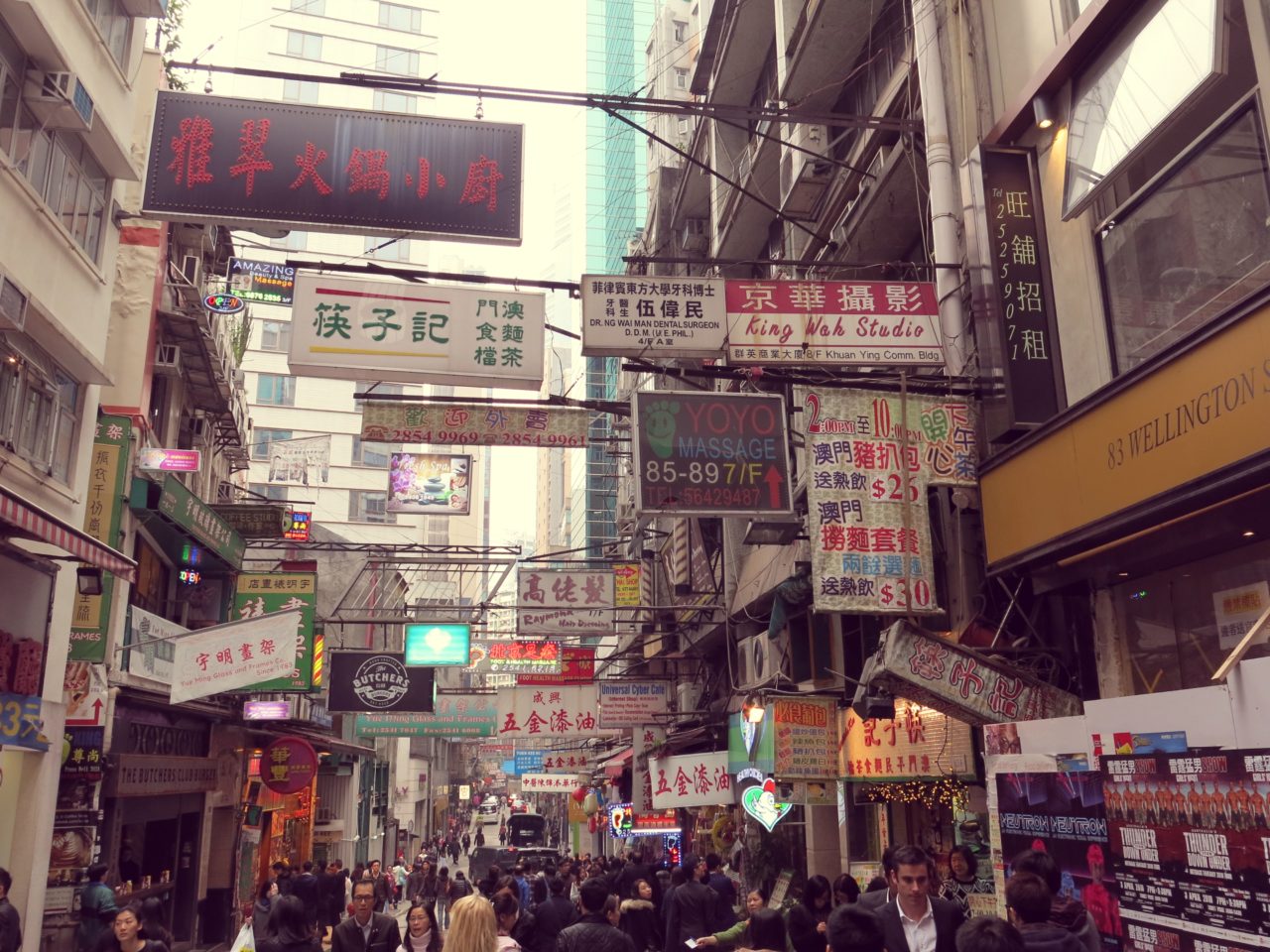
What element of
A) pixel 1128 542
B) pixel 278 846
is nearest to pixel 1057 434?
pixel 1128 542

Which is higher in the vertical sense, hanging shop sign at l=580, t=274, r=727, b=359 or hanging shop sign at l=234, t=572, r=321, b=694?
hanging shop sign at l=580, t=274, r=727, b=359

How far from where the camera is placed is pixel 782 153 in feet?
72.5

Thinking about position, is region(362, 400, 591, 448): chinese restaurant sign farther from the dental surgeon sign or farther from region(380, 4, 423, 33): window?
region(380, 4, 423, 33): window

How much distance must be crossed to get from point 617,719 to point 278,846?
1200 cm

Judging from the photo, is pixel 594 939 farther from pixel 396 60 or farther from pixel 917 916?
pixel 396 60

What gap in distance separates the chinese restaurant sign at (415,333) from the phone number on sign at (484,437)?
125 centimetres

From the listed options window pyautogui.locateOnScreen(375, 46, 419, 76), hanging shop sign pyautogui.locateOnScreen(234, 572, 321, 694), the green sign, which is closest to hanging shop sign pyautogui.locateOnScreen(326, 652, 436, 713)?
hanging shop sign pyautogui.locateOnScreen(234, 572, 321, 694)

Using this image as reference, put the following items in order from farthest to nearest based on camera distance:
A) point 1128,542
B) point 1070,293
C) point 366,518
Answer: point 366,518, point 1070,293, point 1128,542

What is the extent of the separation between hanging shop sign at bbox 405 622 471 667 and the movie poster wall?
67.4 ft

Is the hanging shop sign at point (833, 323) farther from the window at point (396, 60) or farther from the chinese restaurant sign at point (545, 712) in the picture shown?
the window at point (396, 60)

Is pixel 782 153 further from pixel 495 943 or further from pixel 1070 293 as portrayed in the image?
pixel 495 943

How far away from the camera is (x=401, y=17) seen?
64.1m

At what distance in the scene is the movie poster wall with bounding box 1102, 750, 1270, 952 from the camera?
5105mm

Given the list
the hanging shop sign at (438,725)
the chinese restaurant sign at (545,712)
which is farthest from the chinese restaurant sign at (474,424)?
the hanging shop sign at (438,725)
